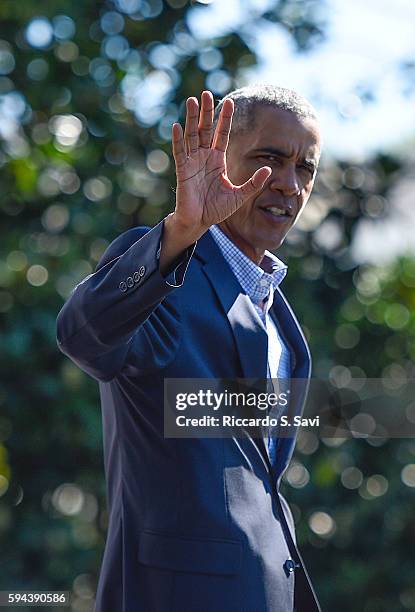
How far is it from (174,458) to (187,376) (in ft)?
0.48

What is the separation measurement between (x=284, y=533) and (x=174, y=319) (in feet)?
1.60

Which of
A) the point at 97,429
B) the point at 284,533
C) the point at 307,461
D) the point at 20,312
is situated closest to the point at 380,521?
the point at 307,461

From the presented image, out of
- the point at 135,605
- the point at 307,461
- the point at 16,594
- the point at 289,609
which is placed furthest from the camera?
the point at 307,461

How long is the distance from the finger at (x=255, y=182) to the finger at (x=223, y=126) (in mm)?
72

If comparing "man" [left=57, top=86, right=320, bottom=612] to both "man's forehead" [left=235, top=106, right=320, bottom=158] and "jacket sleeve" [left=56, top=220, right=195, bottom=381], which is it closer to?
"jacket sleeve" [left=56, top=220, right=195, bottom=381]

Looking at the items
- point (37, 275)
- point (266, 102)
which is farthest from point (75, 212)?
point (266, 102)

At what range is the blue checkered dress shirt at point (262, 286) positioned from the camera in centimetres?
215

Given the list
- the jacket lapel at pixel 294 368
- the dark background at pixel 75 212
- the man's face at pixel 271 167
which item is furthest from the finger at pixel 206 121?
the dark background at pixel 75 212

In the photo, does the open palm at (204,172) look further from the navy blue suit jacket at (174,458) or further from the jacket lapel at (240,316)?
the jacket lapel at (240,316)

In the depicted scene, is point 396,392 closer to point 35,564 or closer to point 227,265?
point 35,564

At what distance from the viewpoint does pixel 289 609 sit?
201 cm

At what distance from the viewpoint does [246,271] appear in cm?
216

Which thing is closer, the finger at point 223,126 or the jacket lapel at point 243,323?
the finger at point 223,126

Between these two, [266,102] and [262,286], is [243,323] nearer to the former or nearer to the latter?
[262,286]
